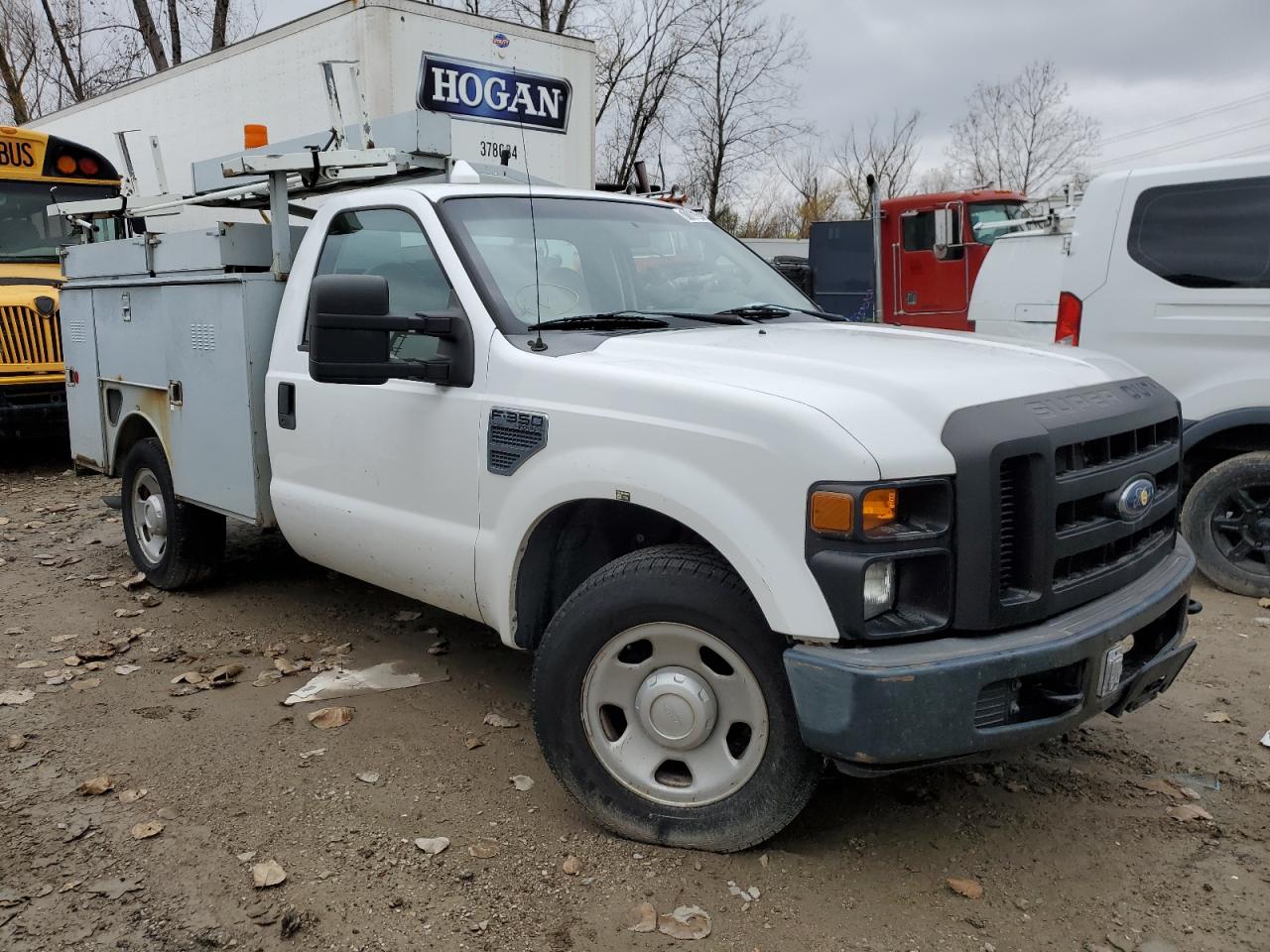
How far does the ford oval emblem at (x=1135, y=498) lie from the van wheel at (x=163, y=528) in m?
4.29

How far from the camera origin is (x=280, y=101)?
10.0 meters

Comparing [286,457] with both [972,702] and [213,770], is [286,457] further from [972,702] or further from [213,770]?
[972,702]

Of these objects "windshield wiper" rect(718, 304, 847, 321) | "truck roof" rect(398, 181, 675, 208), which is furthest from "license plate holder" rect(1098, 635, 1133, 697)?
"truck roof" rect(398, 181, 675, 208)

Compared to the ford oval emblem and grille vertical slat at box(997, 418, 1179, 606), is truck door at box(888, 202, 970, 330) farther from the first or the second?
the ford oval emblem

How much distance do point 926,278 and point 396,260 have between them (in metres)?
10.1

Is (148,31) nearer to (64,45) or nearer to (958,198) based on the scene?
(64,45)

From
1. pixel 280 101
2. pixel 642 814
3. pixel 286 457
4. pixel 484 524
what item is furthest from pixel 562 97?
pixel 642 814

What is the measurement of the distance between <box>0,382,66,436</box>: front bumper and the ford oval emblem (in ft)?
30.3

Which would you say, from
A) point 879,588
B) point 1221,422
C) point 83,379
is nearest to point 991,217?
point 1221,422

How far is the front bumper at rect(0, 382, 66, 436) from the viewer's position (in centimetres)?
939

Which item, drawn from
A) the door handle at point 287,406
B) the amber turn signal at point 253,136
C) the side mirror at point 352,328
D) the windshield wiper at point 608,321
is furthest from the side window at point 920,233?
the side mirror at point 352,328

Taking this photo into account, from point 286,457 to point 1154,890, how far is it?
354 centimetres

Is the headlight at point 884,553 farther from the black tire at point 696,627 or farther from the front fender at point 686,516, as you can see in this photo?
the black tire at point 696,627

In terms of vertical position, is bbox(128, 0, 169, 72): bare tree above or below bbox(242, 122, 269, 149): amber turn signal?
above
